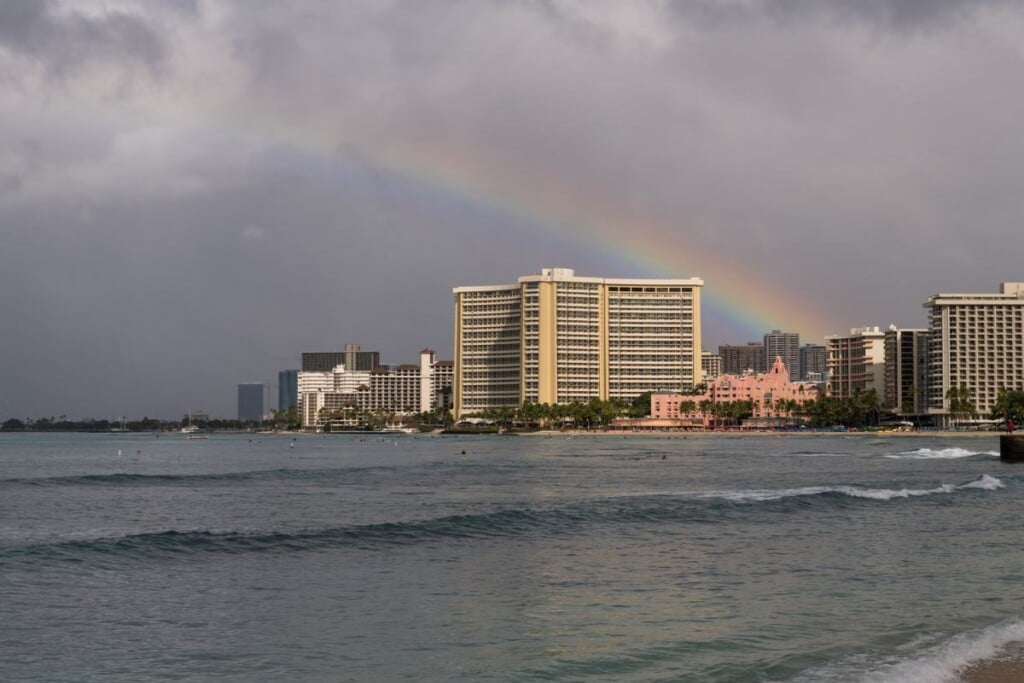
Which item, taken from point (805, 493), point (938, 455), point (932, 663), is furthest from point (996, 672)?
point (938, 455)

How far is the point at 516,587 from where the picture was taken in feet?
82.6

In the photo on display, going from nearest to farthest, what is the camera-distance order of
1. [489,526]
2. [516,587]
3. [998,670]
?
[998,670]
[516,587]
[489,526]

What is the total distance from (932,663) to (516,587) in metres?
10.0

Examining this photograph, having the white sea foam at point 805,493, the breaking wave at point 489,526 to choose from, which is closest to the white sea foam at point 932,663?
the breaking wave at point 489,526

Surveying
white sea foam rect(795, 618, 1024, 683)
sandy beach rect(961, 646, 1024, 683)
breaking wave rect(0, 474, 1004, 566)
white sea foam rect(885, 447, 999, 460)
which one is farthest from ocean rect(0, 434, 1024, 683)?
white sea foam rect(885, 447, 999, 460)

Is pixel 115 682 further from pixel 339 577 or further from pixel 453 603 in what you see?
pixel 339 577

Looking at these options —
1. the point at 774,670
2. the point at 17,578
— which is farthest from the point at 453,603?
the point at 17,578

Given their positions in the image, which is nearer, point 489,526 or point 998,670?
point 998,670

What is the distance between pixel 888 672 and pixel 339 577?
13.9m

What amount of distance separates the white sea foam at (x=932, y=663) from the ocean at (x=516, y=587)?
0.06 metres

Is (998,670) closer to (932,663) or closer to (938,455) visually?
(932,663)

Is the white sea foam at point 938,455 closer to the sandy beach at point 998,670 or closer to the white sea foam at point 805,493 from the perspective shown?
the white sea foam at point 805,493

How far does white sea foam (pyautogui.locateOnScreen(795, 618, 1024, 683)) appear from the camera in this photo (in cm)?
1670

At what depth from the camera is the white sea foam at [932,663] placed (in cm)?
1670
